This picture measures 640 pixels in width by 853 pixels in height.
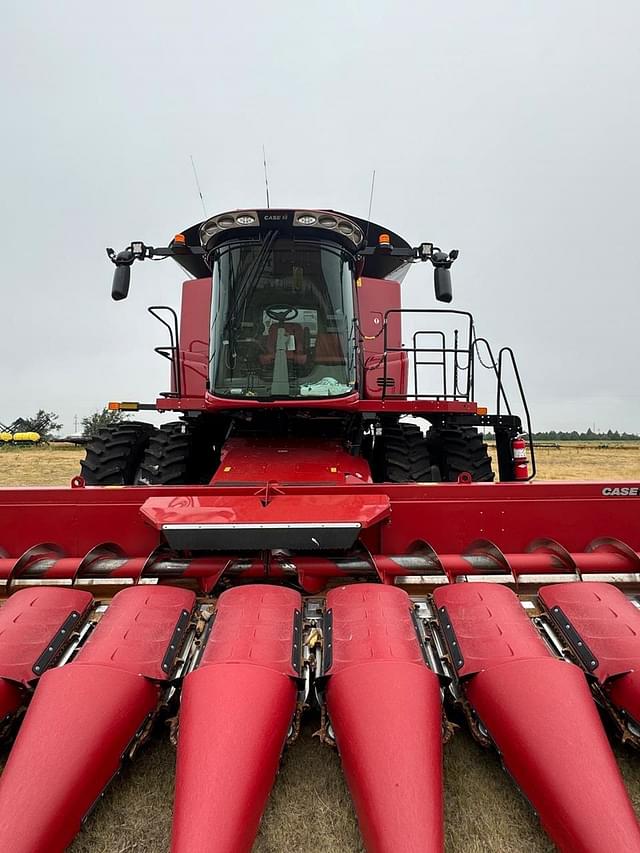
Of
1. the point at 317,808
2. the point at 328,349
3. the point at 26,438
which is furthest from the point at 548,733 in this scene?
the point at 26,438

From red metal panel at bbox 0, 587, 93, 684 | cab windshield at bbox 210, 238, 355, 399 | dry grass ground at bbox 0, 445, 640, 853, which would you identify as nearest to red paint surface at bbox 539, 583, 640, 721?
dry grass ground at bbox 0, 445, 640, 853

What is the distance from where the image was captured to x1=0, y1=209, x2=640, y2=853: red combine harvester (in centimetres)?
132

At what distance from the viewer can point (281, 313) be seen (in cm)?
446

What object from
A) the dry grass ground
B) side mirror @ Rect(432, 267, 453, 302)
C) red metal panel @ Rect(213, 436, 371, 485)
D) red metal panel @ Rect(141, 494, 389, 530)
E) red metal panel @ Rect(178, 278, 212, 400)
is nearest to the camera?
the dry grass ground

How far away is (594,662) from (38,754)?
5.66ft

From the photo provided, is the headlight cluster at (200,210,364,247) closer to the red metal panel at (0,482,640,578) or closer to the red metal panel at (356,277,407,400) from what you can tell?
the red metal panel at (356,277,407,400)

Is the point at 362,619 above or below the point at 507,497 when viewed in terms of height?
below

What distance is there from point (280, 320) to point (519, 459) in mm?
2702

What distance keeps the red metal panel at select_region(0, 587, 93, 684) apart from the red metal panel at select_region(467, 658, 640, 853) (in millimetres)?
1478

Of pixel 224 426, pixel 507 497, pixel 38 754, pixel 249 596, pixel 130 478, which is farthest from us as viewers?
pixel 224 426

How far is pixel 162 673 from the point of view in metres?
1.69

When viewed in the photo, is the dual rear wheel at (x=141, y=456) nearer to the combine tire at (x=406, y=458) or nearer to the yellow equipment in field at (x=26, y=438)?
the combine tire at (x=406, y=458)

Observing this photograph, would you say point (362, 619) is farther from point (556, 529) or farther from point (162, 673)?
point (556, 529)

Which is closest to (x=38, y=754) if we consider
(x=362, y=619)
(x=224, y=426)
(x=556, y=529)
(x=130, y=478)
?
(x=362, y=619)
